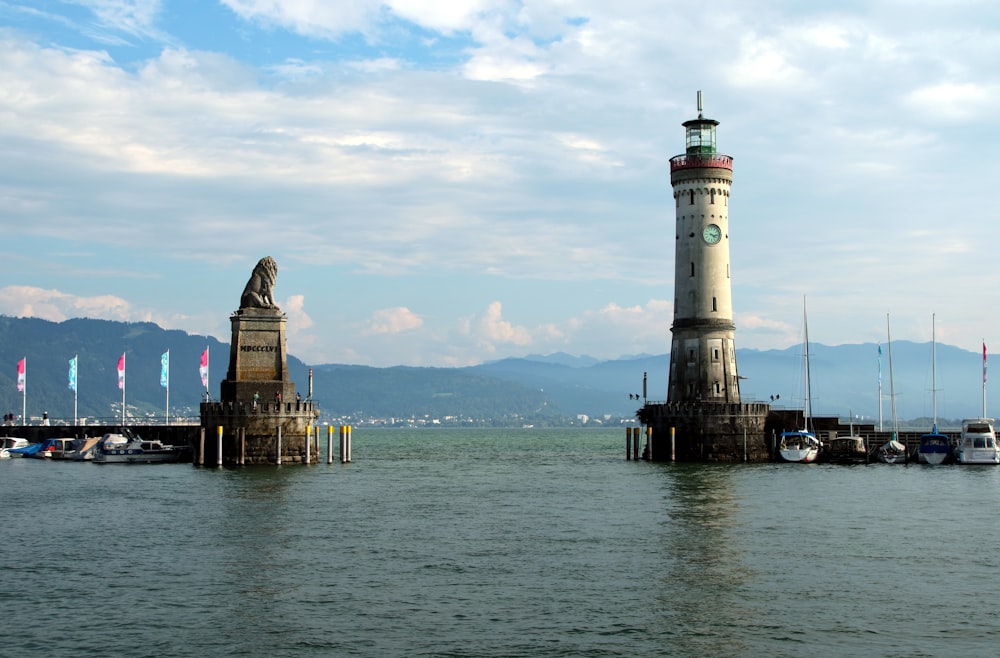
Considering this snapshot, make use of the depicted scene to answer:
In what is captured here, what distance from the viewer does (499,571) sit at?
40250mm

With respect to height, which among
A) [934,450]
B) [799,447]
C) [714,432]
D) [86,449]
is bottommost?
[86,449]

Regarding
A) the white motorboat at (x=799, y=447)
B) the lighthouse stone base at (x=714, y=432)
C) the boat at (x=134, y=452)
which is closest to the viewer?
the lighthouse stone base at (x=714, y=432)

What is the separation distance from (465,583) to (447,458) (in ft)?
304

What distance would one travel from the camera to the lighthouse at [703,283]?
9725cm

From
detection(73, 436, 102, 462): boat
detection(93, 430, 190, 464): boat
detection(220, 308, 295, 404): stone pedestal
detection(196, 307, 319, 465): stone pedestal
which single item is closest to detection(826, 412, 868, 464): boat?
detection(196, 307, 319, 465): stone pedestal

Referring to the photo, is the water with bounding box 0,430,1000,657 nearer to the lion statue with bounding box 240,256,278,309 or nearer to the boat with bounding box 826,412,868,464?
the lion statue with bounding box 240,256,278,309

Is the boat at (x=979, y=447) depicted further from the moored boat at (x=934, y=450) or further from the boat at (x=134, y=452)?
the boat at (x=134, y=452)

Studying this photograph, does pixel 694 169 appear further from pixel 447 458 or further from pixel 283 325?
pixel 447 458

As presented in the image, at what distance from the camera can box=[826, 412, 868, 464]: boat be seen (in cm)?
9906

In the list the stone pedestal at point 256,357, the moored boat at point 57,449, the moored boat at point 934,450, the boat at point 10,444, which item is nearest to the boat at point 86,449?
the moored boat at point 57,449

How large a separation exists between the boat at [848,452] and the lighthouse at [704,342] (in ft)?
19.8

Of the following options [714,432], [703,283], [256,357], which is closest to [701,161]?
[703,283]

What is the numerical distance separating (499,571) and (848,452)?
66095 mm

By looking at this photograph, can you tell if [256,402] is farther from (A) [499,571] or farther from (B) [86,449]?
(A) [499,571]
